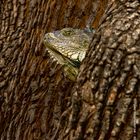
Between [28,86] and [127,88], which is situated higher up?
[127,88]

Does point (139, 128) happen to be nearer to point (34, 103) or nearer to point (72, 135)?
point (72, 135)

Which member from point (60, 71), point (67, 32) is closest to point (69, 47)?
point (67, 32)

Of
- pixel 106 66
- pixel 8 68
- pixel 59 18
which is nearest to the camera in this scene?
pixel 106 66

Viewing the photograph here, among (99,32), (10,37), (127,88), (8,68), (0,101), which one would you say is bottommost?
(0,101)

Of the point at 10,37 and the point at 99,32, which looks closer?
the point at 99,32

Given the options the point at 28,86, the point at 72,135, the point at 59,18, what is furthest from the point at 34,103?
the point at 72,135

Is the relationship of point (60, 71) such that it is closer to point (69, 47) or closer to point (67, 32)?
point (67, 32)
